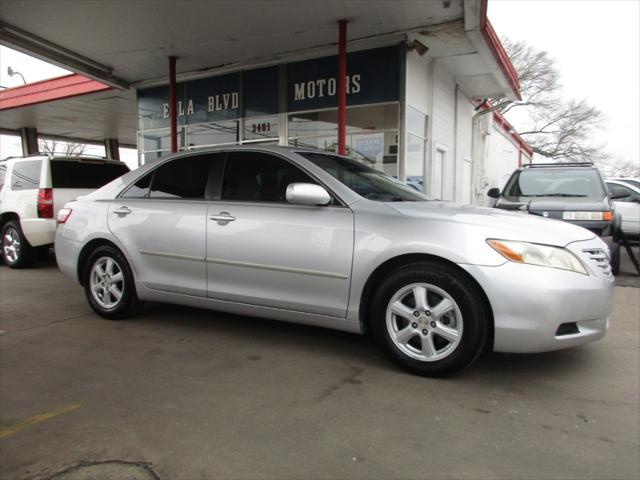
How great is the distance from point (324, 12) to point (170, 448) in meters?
6.71

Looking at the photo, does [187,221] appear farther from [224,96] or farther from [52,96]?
[52,96]

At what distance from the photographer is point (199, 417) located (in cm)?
268

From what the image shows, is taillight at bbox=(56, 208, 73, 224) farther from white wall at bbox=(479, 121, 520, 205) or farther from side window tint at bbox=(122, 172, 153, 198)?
white wall at bbox=(479, 121, 520, 205)

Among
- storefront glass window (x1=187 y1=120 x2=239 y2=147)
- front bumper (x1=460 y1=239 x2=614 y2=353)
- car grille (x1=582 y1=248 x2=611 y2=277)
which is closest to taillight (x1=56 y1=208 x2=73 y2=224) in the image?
front bumper (x1=460 y1=239 x2=614 y2=353)

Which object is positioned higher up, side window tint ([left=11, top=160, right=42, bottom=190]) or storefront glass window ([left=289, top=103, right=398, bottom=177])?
storefront glass window ([left=289, top=103, right=398, bottom=177])

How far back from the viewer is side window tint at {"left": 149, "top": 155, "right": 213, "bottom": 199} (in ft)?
13.9

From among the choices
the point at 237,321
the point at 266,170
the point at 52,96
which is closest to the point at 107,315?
the point at 237,321

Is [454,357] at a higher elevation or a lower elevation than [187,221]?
lower

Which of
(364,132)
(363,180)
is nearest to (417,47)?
(364,132)

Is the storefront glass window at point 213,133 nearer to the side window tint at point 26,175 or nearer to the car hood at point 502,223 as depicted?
the side window tint at point 26,175

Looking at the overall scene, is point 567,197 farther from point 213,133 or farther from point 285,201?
point 213,133

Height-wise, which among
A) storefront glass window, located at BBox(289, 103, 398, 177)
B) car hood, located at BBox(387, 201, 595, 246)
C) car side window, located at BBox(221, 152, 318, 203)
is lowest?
car hood, located at BBox(387, 201, 595, 246)

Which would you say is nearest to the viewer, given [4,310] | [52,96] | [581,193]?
[4,310]

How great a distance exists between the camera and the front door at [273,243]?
3.44 m
